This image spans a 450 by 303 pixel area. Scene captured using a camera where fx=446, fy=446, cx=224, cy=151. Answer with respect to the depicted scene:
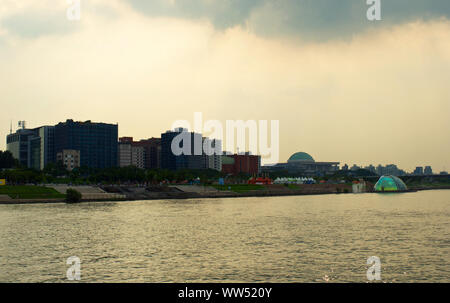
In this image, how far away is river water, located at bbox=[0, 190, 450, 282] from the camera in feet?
117

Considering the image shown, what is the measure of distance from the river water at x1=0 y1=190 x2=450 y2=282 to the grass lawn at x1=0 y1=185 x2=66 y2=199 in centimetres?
5897

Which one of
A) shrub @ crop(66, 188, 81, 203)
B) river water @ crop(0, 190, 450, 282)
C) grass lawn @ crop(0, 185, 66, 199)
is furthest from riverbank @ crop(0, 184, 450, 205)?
river water @ crop(0, 190, 450, 282)

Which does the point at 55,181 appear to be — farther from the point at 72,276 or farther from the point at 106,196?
the point at 72,276

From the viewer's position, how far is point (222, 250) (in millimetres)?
47156

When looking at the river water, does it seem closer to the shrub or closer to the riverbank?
the shrub

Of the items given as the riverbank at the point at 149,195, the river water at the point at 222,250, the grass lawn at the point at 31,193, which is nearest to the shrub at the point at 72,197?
the riverbank at the point at 149,195

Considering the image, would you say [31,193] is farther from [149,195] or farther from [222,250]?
[222,250]

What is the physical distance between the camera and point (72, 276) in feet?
116

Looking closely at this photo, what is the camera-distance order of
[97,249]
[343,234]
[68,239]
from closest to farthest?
[97,249], [68,239], [343,234]

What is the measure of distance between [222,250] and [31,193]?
10839 centimetres

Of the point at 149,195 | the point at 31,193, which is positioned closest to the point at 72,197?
the point at 31,193

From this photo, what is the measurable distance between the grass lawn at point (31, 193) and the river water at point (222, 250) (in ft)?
193
